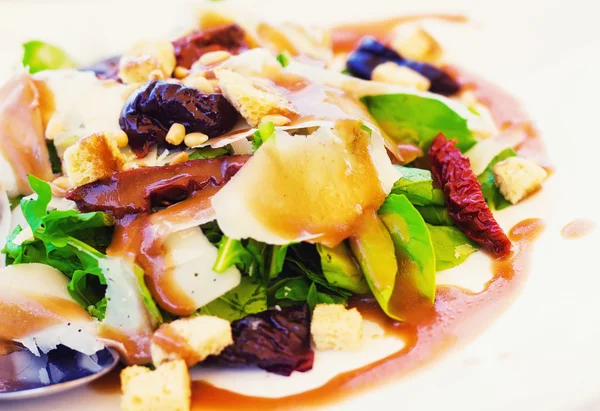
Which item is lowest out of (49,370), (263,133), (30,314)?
(49,370)

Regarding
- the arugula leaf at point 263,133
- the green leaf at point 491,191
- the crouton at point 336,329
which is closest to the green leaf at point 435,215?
the green leaf at point 491,191

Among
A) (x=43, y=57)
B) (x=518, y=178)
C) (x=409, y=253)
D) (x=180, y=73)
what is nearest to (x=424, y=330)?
(x=409, y=253)

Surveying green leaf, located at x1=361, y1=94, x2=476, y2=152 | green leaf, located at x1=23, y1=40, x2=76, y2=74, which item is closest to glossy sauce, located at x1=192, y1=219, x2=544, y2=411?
green leaf, located at x1=361, y1=94, x2=476, y2=152

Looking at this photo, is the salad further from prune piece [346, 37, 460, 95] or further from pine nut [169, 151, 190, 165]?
prune piece [346, 37, 460, 95]

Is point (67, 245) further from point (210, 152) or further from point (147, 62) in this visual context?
point (147, 62)

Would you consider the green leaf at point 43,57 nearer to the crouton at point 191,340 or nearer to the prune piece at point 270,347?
the crouton at point 191,340

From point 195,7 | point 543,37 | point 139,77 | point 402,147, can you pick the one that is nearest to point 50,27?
point 195,7
